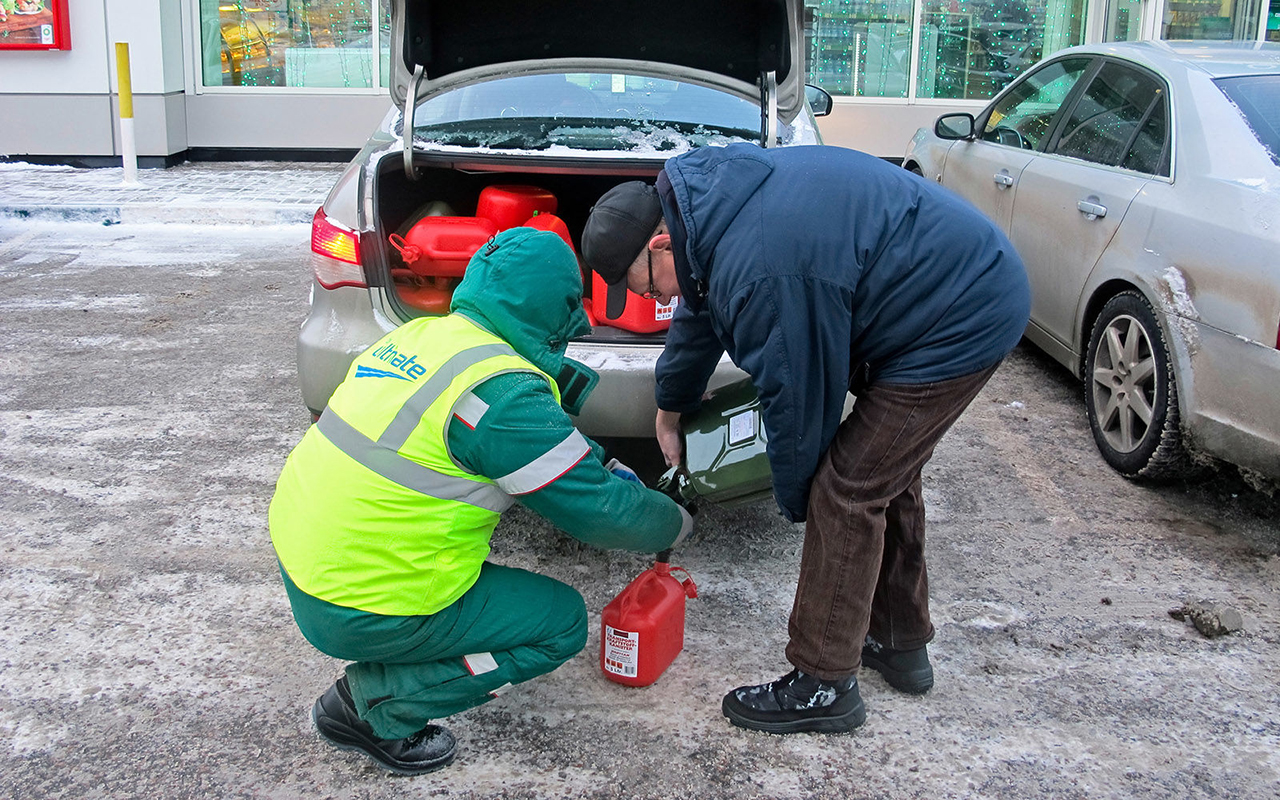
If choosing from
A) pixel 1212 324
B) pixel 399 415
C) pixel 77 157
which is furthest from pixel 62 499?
pixel 77 157

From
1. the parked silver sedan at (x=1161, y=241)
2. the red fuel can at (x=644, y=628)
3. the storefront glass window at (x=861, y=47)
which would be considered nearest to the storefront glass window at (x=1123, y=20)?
the storefront glass window at (x=861, y=47)

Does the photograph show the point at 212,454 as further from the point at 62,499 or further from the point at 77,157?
the point at 77,157

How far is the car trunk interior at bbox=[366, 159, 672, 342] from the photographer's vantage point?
12.0 ft

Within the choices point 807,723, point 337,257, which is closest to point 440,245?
point 337,257

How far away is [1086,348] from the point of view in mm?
4547

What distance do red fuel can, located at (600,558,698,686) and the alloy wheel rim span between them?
6.62 ft

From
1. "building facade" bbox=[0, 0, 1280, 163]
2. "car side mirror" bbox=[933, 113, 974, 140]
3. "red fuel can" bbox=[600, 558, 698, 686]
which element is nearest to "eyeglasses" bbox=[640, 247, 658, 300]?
"red fuel can" bbox=[600, 558, 698, 686]

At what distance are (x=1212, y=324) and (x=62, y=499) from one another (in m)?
3.78

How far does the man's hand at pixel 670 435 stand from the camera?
303 centimetres

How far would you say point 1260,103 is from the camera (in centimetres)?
390

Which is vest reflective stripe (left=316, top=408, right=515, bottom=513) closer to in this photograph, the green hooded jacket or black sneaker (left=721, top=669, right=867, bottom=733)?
the green hooded jacket

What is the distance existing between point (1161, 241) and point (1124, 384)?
53 centimetres

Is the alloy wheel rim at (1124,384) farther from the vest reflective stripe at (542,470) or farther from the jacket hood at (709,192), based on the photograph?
the vest reflective stripe at (542,470)

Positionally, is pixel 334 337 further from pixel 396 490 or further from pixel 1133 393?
pixel 1133 393
